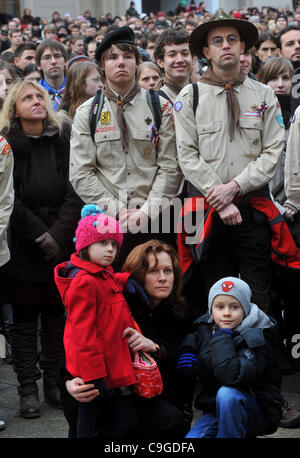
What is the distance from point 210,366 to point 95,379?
23.6 inches

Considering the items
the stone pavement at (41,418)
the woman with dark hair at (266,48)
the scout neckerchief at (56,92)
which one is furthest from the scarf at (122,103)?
the woman with dark hair at (266,48)

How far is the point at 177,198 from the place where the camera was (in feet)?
16.6

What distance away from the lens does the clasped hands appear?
454cm

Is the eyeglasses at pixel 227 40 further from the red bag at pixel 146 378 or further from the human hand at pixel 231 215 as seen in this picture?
the red bag at pixel 146 378

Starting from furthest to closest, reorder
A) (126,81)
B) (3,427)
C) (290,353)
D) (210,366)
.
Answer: (290,353) < (126,81) < (3,427) < (210,366)

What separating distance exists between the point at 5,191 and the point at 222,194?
1304mm

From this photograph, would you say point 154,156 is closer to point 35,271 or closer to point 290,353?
point 35,271

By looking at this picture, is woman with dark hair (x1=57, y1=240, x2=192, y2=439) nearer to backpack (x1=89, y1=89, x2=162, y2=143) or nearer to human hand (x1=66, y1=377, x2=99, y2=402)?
human hand (x1=66, y1=377, x2=99, y2=402)

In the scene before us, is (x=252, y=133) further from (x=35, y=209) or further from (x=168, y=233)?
(x=35, y=209)

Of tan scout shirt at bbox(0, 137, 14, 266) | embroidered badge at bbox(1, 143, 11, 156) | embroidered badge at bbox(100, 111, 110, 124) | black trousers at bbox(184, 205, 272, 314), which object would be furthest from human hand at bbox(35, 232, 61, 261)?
black trousers at bbox(184, 205, 272, 314)

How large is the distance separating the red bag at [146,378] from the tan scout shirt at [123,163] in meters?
1.35

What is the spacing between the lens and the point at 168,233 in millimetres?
5047

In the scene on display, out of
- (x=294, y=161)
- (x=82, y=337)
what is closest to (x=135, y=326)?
(x=82, y=337)

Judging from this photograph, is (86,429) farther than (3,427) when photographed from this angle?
No
